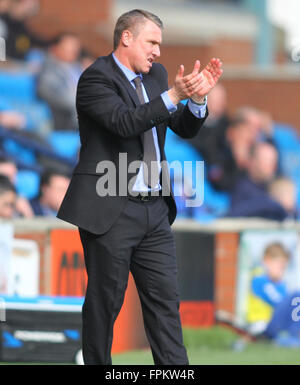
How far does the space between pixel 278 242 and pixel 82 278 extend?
2246 millimetres

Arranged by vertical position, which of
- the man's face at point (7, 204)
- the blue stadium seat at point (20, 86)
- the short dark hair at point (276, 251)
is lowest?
the short dark hair at point (276, 251)

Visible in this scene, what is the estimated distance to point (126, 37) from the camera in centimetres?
465

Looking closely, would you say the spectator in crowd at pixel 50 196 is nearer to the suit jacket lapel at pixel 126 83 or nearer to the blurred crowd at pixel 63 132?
the blurred crowd at pixel 63 132

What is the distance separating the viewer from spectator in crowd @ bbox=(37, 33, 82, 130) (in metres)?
12.2

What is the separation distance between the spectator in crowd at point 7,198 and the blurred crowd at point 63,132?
149 cm

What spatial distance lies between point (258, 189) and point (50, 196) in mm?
2958

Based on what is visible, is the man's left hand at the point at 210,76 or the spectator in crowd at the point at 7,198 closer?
the man's left hand at the point at 210,76

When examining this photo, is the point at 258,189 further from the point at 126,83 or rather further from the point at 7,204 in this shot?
the point at 126,83

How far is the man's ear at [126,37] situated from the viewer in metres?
4.64

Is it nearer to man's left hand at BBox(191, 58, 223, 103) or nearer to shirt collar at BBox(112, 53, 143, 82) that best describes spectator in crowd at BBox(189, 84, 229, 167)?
shirt collar at BBox(112, 53, 143, 82)

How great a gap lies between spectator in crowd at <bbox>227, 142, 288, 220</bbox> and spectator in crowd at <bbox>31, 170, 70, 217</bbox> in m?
1.84

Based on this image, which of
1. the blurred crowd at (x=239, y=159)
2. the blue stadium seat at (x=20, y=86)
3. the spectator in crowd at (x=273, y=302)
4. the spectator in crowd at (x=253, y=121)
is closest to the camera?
the spectator in crowd at (x=273, y=302)

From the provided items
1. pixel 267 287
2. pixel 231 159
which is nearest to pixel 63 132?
pixel 231 159

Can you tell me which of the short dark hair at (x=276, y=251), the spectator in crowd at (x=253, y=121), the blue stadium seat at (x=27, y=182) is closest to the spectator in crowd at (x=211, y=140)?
the spectator in crowd at (x=253, y=121)
